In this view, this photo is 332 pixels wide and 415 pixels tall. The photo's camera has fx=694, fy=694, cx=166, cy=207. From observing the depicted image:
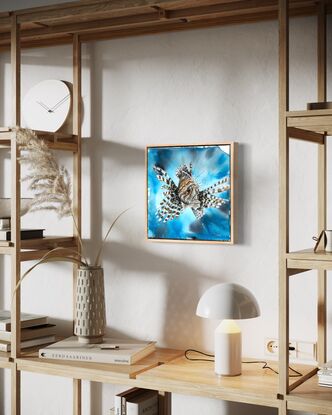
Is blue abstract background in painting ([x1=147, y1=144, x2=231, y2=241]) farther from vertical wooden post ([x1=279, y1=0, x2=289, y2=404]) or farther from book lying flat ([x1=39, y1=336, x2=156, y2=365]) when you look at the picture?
vertical wooden post ([x1=279, y1=0, x2=289, y2=404])

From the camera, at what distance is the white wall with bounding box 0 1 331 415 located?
284 cm

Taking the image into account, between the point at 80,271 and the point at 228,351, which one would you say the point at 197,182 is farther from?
the point at 228,351

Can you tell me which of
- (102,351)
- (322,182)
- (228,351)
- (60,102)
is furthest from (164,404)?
(60,102)

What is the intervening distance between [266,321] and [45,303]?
45.5 inches

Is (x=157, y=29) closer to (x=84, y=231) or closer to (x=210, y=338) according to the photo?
(x=84, y=231)

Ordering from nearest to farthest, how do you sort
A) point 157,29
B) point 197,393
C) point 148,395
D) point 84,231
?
point 197,393, point 148,395, point 157,29, point 84,231

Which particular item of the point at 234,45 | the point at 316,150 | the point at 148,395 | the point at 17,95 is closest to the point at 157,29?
the point at 234,45

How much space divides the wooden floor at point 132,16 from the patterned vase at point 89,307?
42.4 inches

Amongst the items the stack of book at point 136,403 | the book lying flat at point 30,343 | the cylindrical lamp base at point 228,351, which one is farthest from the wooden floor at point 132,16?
the stack of book at point 136,403

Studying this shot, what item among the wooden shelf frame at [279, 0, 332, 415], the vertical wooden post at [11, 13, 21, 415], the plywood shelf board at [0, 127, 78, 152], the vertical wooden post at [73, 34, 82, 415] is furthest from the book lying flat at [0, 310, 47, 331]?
the wooden shelf frame at [279, 0, 332, 415]

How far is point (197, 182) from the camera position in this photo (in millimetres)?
2975

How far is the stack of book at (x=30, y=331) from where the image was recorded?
9.83 feet

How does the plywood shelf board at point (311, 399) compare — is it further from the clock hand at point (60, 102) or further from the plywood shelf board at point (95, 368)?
the clock hand at point (60, 102)

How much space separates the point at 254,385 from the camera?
2.48 meters
